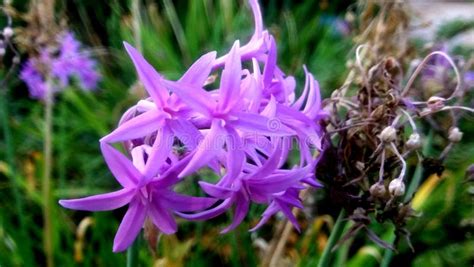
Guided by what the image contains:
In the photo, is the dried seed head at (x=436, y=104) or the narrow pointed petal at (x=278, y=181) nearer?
the narrow pointed petal at (x=278, y=181)

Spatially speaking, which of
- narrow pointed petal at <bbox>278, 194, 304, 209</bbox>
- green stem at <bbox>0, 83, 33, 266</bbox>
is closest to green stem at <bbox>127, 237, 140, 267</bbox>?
narrow pointed petal at <bbox>278, 194, 304, 209</bbox>

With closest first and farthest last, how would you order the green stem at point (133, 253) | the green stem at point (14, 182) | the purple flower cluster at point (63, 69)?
1. the green stem at point (133, 253)
2. the green stem at point (14, 182)
3. the purple flower cluster at point (63, 69)

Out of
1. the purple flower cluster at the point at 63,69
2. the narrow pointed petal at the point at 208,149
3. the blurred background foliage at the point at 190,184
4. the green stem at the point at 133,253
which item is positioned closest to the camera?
the narrow pointed petal at the point at 208,149

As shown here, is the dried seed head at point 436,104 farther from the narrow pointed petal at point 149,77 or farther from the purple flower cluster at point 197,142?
the narrow pointed petal at point 149,77

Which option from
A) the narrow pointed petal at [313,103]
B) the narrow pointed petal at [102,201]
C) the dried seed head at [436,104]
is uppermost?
the narrow pointed petal at [102,201]

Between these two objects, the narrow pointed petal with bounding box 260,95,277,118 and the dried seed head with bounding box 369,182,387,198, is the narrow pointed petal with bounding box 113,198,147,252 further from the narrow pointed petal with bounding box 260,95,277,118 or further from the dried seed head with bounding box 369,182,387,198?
the dried seed head with bounding box 369,182,387,198

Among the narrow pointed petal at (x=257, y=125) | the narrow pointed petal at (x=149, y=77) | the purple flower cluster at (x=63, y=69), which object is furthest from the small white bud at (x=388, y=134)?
the purple flower cluster at (x=63, y=69)

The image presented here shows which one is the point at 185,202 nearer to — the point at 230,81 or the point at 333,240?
the point at 230,81

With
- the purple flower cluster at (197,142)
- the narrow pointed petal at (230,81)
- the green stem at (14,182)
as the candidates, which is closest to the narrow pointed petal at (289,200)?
the purple flower cluster at (197,142)

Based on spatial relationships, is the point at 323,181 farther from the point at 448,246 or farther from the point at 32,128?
the point at 32,128

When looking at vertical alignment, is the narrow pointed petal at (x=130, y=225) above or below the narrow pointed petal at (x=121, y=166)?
below
